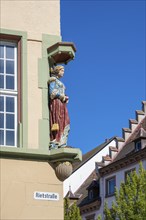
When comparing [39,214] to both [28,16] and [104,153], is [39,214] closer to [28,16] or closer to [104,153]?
[28,16]

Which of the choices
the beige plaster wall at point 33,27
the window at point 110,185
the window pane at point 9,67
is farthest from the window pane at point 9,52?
the window at point 110,185

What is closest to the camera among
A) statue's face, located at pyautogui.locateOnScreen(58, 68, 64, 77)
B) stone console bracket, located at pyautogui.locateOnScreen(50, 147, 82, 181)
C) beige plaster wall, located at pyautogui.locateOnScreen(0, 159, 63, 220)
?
beige plaster wall, located at pyautogui.locateOnScreen(0, 159, 63, 220)

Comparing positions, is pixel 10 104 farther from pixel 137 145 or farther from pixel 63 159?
pixel 137 145

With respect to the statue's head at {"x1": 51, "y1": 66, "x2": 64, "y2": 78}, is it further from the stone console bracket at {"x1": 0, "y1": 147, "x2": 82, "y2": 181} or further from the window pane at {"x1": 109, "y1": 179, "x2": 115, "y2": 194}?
the window pane at {"x1": 109, "y1": 179, "x2": 115, "y2": 194}

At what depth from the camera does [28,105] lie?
11.4 m

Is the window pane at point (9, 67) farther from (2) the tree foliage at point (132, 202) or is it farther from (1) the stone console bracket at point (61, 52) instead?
(2) the tree foliage at point (132, 202)

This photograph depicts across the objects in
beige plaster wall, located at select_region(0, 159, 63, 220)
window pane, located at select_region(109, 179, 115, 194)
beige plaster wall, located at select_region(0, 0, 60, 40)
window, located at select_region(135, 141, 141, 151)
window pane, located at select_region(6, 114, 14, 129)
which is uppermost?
window, located at select_region(135, 141, 141, 151)

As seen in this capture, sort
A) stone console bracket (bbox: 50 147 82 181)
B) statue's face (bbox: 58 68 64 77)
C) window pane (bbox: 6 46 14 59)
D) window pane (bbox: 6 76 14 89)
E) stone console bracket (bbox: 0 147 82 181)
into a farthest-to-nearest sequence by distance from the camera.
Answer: statue's face (bbox: 58 68 64 77), window pane (bbox: 6 46 14 59), window pane (bbox: 6 76 14 89), stone console bracket (bbox: 50 147 82 181), stone console bracket (bbox: 0 147 82 181)

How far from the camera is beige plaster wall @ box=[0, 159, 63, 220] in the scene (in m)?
10.7

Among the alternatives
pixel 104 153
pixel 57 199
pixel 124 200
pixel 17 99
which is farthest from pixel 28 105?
pixel 104 153

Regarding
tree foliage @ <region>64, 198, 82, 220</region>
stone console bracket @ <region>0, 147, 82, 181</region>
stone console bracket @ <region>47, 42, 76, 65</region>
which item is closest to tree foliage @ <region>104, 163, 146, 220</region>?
tree foliage @ <region>64, 198, 82, 220</region>

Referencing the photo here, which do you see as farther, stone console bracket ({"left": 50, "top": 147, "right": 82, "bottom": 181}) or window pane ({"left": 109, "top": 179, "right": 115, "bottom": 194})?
window pane ({"left": 109, "top": 179, "right": 115, "bottom": 194})

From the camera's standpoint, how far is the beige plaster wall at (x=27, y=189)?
10.7 meters

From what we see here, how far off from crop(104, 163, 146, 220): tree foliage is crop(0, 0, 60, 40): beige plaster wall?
67.1ft
